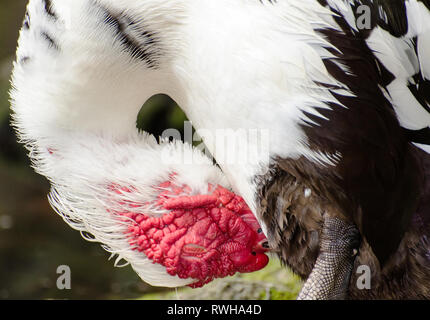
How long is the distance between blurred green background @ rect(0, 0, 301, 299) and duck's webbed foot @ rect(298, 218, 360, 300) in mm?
1092

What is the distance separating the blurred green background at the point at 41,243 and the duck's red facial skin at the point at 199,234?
3.22ft

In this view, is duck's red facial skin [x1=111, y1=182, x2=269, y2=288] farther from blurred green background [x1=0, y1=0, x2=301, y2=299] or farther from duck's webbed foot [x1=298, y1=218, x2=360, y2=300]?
blurred green background [x1=0, y1=0, x2=301, y2=299]

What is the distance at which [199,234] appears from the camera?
71.2 inches

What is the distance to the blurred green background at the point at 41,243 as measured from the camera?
361 cm

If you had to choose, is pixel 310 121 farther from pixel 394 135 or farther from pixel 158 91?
pixel 158 91

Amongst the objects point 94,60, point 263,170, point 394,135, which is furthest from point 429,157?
point 94,60

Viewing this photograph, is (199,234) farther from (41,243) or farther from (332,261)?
(41,243)

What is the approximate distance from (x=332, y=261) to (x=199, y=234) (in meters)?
0.40

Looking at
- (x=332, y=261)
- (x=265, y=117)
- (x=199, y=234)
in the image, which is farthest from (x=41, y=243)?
(x=265, y=117)

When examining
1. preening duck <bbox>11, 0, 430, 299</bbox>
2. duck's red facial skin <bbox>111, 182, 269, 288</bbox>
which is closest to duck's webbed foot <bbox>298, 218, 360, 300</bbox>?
preening duck <bbox>11, 0, 430, 299</bbox>

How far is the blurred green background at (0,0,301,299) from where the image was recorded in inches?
142

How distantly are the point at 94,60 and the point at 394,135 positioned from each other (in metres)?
0.83

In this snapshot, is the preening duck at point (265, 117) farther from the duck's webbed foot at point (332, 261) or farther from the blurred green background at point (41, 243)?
the blurred green background at point (41, 243)

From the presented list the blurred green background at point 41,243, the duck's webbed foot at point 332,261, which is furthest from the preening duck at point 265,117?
the blurred green background at point 41,243
